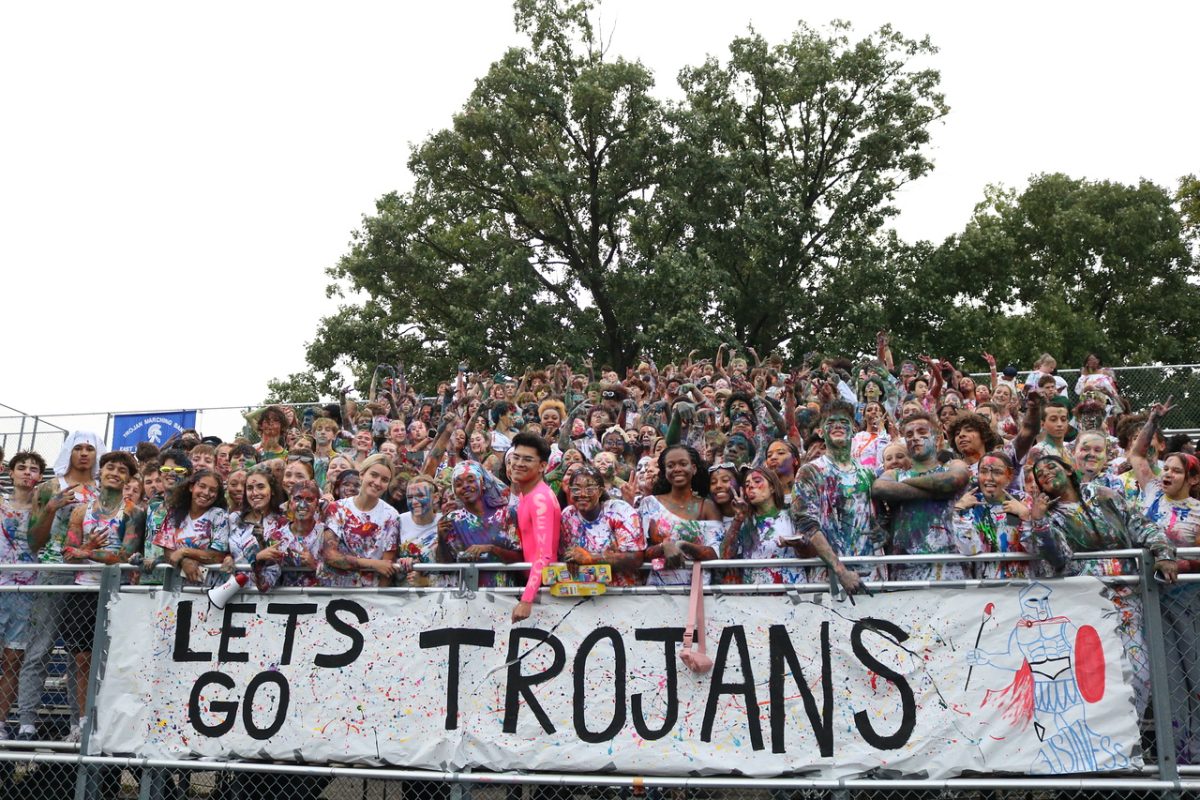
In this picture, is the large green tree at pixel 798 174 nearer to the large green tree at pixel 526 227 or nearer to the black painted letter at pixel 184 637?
the large green tree at pixel 526 227

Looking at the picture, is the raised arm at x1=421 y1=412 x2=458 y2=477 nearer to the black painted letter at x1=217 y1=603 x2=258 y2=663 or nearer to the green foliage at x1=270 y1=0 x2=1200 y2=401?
the black painted letter at x1=217 y1=603 x2=258 y2=663

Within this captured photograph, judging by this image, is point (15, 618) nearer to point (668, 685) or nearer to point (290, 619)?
point (290, 619)

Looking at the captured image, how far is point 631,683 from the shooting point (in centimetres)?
592

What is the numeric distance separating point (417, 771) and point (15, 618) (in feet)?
9.88

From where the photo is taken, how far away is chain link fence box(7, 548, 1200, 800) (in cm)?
529

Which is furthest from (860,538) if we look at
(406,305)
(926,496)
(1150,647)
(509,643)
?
(406,305)

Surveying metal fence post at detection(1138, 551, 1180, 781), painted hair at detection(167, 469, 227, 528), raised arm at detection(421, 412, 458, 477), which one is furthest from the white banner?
raised arm at detection(421, 412, 458, 477)

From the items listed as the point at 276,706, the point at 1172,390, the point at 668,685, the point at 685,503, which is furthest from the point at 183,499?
the point at 1172,390

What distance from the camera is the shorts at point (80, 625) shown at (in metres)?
6.91

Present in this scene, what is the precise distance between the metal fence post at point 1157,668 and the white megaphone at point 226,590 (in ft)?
16.5

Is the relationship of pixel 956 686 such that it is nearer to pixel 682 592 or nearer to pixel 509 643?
pixel 682 592

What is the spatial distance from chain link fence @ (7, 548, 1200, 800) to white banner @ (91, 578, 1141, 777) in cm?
9

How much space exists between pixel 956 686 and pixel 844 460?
5.23 feet

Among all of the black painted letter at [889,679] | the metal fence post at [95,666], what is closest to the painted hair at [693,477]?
the black painted letter at [889,679]
